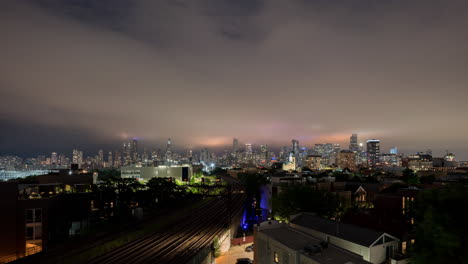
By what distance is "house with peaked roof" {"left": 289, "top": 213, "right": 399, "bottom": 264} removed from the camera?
1697 centimetres

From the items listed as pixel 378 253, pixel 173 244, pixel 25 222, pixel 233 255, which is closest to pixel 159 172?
pixel 173 244

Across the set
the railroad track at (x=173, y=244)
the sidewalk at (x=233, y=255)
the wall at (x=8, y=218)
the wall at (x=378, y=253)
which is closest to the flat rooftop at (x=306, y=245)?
the wall at (x=378, y=253)

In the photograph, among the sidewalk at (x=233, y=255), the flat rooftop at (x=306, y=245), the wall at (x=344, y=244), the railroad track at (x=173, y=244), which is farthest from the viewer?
the sidewalk at (x=233, y=255)

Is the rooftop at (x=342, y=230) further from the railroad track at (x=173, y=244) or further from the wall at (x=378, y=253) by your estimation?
the railroad track at (x=173, y=244)

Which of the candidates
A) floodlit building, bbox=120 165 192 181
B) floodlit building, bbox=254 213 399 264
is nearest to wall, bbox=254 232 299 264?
floodlit building, bbox=254 213 399 264

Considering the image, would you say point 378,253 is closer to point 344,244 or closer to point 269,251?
point 344,244

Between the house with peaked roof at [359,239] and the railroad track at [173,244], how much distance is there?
9.91m

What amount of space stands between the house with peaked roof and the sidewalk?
295 inches

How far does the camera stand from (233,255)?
25.1 meters

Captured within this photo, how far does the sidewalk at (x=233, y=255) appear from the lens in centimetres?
2371

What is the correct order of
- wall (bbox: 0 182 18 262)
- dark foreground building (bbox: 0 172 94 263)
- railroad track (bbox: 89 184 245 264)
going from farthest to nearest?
dark foreground building (bbox: 0 172 94 263) → wall (bbox: 0 182 18 262) → railroad track (bbox: 89 184 245 264)

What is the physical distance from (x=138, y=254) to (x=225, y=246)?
867 cm

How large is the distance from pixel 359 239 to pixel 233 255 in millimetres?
12408

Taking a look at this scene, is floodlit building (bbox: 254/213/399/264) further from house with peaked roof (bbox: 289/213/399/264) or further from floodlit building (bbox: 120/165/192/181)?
floodlit building (bbox: 120/165/192/181)
